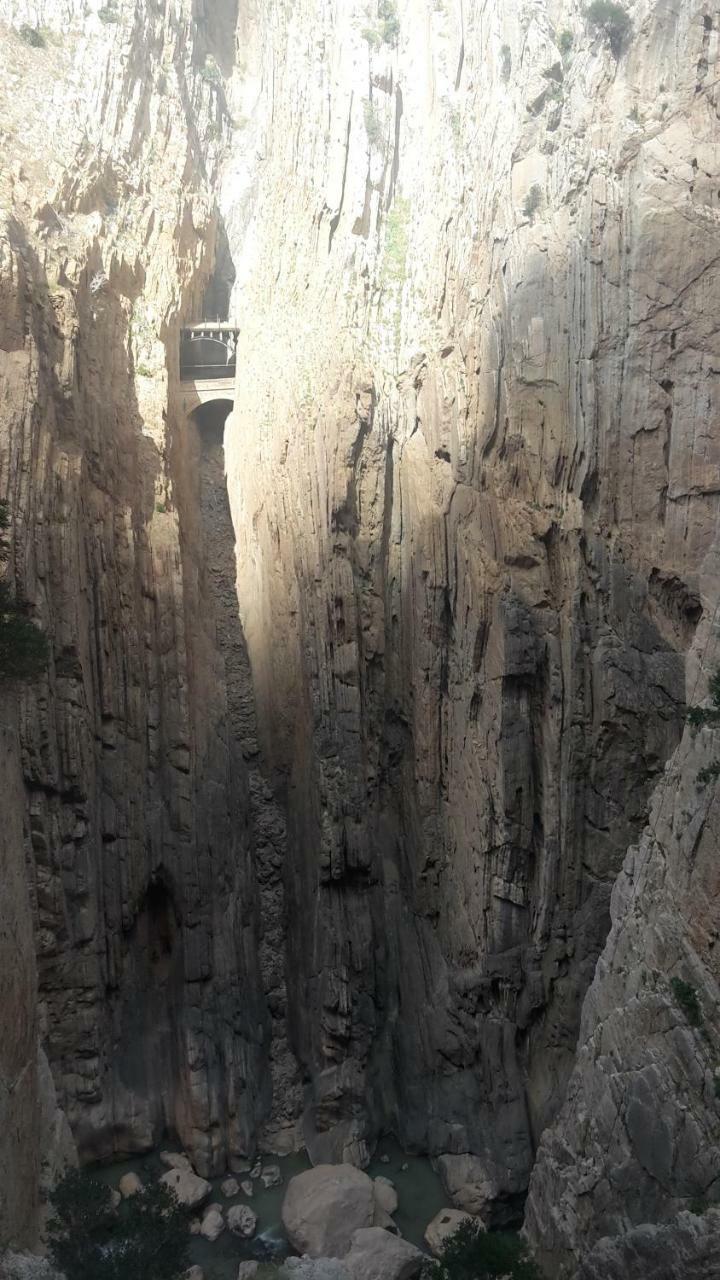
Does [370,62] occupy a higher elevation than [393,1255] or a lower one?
higher

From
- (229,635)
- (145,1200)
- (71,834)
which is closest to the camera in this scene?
(145,1200)

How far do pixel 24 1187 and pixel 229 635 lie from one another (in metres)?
13.8

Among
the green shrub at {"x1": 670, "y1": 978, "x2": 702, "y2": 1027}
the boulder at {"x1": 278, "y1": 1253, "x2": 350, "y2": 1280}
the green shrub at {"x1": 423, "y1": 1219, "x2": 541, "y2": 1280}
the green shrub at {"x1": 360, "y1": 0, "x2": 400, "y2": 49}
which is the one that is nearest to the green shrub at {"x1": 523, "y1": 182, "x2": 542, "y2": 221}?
the green shrub at {"x1": 360, "y1": 0, "x2": 400, "y2": 49}

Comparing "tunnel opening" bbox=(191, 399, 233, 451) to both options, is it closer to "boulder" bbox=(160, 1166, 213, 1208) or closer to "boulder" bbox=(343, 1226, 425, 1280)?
"boulder" bbox=(160, 1166, 213, 1208)

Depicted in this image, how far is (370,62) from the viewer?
2488cm

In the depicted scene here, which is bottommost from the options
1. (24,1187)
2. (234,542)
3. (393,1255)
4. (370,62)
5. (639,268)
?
(393,1255)

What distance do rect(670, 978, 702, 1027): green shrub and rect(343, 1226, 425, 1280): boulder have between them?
778cm

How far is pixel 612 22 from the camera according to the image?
1905 cm

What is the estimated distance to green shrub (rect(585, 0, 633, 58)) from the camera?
1894cm

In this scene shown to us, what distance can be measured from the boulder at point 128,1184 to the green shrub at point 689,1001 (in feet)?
38.7

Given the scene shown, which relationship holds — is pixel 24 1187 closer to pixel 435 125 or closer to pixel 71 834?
pixel 71 834

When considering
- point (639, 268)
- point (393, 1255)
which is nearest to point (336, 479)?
point (639, 268)

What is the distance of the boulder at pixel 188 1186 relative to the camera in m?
19.0

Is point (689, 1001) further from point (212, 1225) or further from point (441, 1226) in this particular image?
point (212, 1225)
